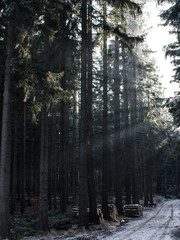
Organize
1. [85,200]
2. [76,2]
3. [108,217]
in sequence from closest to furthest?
[85,200] < [76,2] < [108,217]

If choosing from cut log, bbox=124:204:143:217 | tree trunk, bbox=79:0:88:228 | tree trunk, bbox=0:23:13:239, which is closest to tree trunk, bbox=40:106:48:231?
tree trunk, bbox=79:0:88:228

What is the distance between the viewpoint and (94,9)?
14.0 meters

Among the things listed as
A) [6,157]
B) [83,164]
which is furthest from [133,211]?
[6,157]

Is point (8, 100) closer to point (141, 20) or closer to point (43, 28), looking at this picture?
point (43, 28)

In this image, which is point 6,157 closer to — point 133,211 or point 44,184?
point 44,184

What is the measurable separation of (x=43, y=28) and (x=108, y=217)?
11407 mm

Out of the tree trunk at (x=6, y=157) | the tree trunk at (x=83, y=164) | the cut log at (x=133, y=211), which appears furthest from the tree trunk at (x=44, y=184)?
the cut log at (x=133, y=211)

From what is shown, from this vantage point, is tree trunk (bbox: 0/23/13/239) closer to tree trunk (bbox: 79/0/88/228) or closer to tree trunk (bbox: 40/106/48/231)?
tree trunk (bbox: 40/106/48/231)

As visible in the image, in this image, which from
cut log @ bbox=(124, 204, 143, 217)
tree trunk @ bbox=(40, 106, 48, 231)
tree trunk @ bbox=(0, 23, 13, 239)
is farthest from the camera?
cut log @ bbox=(124, 204, 143, 217)

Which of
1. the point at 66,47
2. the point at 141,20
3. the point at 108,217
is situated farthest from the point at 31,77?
the point at 141,20

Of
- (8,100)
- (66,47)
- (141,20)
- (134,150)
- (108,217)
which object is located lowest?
(108,217)

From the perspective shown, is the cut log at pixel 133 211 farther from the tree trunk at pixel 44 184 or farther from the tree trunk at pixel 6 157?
the tree trunk at pixel 6 157

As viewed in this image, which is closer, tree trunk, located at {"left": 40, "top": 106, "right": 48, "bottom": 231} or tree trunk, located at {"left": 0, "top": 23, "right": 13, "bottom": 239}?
tree trunk, located at {"left": 0, "top": 23, "right": 13, "bottom": 239}

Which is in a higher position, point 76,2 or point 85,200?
point 76,2
